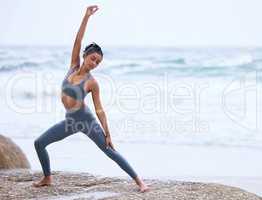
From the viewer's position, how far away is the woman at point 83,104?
6242 mm

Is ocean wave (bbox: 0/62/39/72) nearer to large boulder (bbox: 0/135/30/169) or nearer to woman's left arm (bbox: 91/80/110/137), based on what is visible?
large boulder (bbox: 0/135/30/169)

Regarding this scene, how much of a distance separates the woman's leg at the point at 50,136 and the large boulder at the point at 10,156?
1.36 m

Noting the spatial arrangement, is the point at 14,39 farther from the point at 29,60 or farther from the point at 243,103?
the point at 243,103

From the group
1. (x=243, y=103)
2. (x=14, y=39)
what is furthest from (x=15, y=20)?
(x=243, y=103)

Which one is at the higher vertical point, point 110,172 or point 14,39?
point 14,39

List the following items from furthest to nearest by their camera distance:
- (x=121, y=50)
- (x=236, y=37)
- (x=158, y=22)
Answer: (x=158, y=22) < (x=236, y=37) < (x=121, y=50)

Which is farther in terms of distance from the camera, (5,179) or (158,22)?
(158,22)

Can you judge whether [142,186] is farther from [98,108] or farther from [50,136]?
[50,136]

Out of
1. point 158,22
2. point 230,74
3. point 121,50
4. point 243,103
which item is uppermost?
point 158,22

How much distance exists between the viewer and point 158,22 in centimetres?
4231

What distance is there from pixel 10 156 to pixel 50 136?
1669 mm

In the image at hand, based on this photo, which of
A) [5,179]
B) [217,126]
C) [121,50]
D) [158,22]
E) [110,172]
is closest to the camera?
[5,179]

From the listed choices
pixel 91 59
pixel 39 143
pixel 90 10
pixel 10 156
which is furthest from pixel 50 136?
pixel 10 156

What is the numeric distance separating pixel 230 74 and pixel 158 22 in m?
16.4
